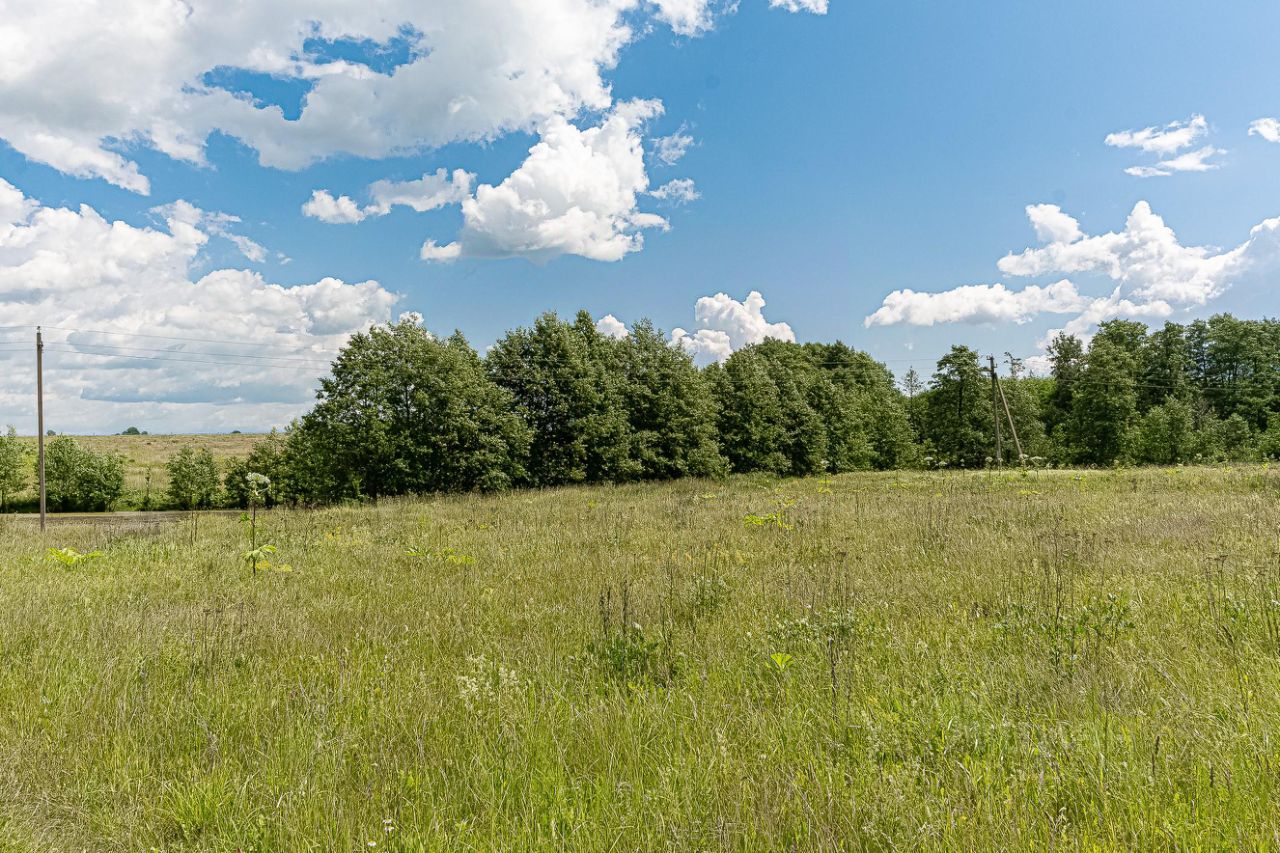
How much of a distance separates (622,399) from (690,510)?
1942 cm

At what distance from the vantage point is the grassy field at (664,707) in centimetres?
264

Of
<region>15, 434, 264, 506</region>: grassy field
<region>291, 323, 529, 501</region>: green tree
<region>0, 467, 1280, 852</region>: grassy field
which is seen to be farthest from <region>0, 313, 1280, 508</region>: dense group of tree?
<region>0, 467, 1280, 852</region>: grassy field

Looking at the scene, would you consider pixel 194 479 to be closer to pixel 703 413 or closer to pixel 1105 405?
pixel 703 413

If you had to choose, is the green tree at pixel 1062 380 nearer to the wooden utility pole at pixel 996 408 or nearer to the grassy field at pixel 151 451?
the wooden utility pole at pixel 996 408

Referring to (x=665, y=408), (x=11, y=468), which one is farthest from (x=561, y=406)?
(x=11, y=468)

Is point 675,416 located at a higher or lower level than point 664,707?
higher

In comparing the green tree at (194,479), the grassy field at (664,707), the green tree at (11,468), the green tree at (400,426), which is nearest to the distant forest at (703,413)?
the green tree at (400,426)

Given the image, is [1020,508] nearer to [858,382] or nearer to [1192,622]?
[1192,622]

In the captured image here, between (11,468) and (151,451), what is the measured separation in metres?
30.0

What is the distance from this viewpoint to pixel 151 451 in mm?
67188

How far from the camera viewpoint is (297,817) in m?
2.78

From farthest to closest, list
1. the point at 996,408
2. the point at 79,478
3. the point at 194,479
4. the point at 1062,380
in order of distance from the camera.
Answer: the point at 1062,380 → the point at 996,408 → the point at 79,478 → the point at 194,479

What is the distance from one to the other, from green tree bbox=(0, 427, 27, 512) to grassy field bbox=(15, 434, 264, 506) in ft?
10.2

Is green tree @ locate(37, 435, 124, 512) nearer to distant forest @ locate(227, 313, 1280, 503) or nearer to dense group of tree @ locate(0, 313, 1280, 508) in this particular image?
dense group of tree @ locate(0, 313, 1280, 508)
